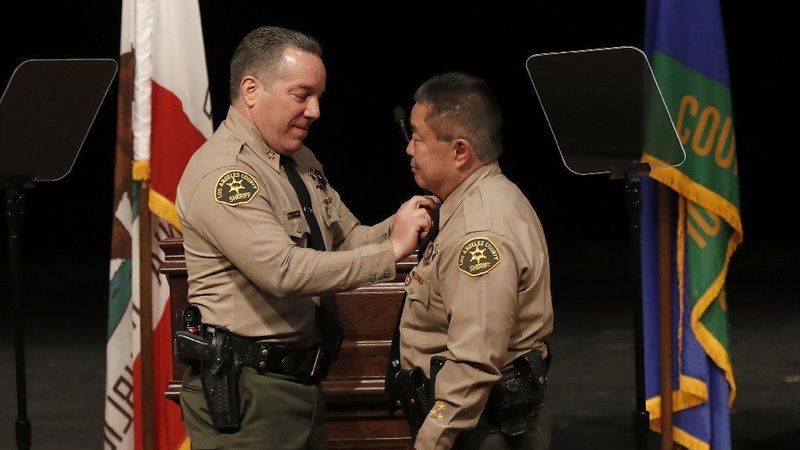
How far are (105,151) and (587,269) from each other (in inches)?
134

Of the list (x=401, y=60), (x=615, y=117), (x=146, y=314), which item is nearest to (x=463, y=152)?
(x=615, y=117)

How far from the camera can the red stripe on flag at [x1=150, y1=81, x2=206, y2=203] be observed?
4.24 metres

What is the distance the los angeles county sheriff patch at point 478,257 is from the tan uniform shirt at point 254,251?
279mm

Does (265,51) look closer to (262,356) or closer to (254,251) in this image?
(254,251)

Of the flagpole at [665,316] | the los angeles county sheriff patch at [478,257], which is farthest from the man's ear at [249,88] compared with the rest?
the flagpole at [665,316]

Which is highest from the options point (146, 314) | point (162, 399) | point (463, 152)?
point (463, 152)

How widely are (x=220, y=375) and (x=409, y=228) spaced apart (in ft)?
1.77

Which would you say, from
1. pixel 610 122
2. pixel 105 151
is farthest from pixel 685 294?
pixel 105 151

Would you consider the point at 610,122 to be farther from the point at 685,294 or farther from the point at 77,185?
the point at 77,185

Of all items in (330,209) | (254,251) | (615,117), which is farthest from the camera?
(615,117)

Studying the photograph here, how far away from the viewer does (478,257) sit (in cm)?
262

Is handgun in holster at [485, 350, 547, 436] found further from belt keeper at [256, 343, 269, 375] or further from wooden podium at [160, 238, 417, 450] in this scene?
wooden podium at [160, 238, 417, 450]

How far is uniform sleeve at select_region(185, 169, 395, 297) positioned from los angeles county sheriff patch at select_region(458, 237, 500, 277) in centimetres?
28

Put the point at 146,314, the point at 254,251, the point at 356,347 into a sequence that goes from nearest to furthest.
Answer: the point at 254,251 → the point at 356,347 → the point at 146,314
